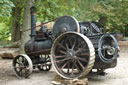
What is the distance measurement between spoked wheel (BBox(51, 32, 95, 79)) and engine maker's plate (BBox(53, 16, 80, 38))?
23cm

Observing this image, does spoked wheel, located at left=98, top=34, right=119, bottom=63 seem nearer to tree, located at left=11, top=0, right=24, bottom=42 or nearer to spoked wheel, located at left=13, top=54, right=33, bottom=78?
spoked wheel, located at left=13, top=54, right=33, bottom=78

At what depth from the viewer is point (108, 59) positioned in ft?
16.9

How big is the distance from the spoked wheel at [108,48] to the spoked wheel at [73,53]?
352 millimetres

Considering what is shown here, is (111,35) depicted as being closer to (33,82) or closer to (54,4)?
(33,82)

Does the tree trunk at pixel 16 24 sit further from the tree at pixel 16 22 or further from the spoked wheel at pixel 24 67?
the spoked wheel at pixel 24 67

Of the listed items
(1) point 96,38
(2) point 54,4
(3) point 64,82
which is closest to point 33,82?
(3) point 64,82

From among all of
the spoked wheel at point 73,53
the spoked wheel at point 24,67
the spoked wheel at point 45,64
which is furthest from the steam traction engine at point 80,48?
the spoked wheel at point 45,64

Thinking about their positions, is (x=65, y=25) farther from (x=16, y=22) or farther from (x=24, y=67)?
(x=16, y=22)

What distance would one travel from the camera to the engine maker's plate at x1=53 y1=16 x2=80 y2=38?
18.0 ft

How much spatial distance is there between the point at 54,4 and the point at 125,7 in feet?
15.3

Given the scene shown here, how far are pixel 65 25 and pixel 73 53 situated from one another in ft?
2.95

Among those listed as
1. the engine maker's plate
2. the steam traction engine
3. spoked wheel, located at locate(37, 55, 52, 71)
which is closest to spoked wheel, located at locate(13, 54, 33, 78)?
spoked wheel, located at locate(37, 55, 52, 71)

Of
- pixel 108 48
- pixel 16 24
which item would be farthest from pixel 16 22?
pixel 108 48

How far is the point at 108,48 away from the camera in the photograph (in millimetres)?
5293
